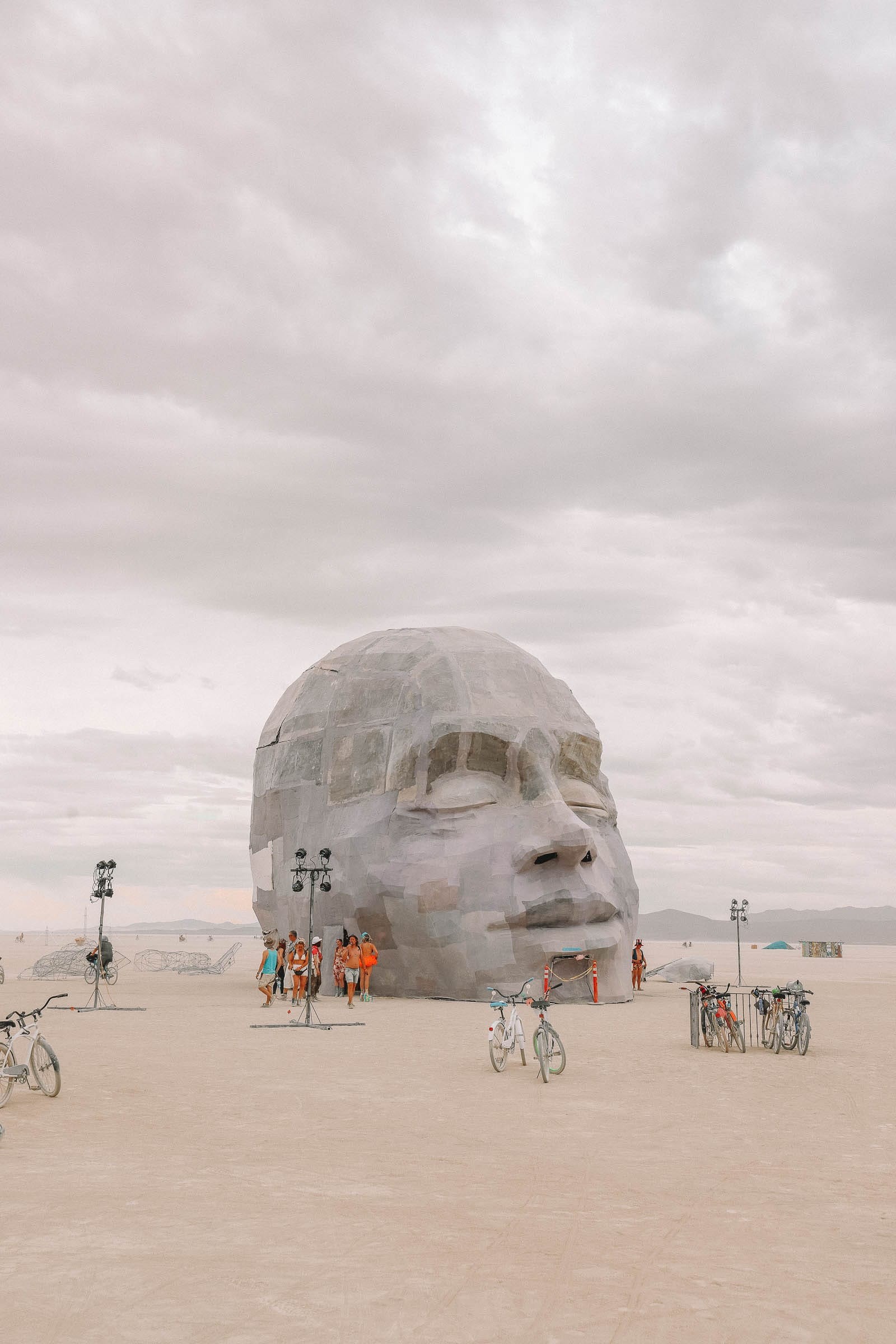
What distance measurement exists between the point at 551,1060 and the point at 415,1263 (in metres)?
7.77

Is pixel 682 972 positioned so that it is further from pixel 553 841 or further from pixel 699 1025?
pixel 699 1025

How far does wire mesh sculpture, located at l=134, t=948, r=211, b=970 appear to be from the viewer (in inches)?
1668

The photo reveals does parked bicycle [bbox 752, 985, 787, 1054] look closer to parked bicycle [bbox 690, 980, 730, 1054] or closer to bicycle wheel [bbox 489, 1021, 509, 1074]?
parked bicycle [bbox 690, 980, 730, 1054]

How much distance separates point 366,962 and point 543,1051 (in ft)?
31.9

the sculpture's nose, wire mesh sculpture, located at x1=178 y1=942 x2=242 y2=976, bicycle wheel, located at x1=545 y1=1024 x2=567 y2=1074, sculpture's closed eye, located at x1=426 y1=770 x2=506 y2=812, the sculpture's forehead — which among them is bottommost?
wire mesh sculpture, located at x1=178 y1=942 x2=242 y2=976

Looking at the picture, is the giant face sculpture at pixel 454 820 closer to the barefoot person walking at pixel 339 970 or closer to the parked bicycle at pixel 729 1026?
the barefoot person walking at pixel 339 970

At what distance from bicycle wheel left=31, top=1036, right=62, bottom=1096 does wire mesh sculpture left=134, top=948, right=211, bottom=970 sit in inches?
1183

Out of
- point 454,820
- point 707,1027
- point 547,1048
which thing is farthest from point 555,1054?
point 454,820

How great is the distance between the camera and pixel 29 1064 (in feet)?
37.2

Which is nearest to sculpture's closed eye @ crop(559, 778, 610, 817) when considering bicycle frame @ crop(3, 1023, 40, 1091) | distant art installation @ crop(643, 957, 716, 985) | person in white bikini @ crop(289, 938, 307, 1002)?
person in white bikini @ crop(289, 938, 307, 1002)

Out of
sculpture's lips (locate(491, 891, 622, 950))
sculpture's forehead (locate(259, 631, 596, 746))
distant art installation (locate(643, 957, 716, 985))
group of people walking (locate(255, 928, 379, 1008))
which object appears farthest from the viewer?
distant art installation (locate(643, 957, 716, 985))

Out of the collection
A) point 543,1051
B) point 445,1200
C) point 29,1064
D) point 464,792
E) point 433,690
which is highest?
point 433,690

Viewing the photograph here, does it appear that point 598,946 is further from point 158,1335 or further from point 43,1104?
point 158,1335

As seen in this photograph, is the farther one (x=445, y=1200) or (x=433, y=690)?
(x=433, y=690)
